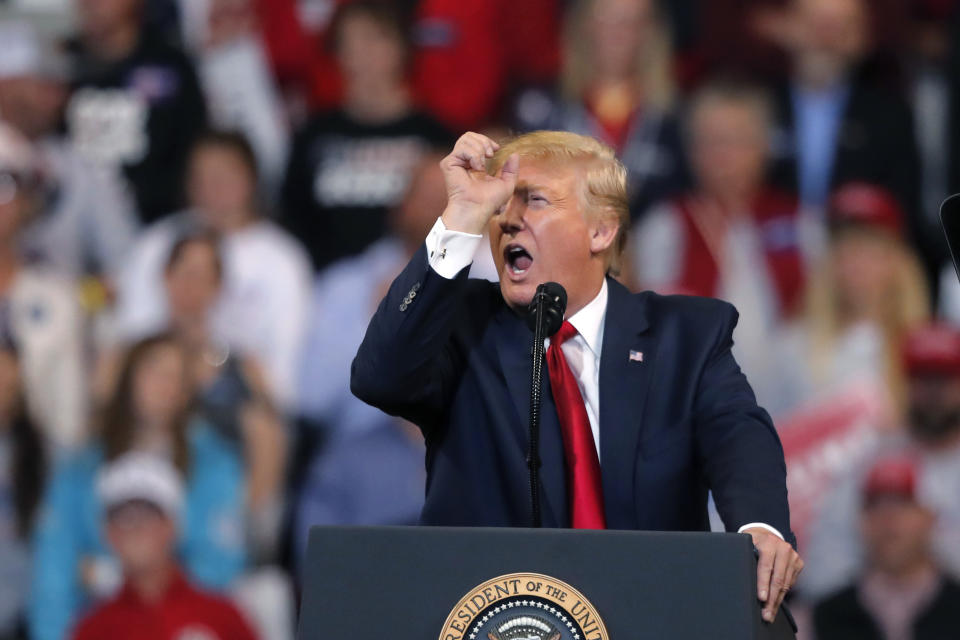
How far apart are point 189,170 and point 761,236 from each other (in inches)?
91.7

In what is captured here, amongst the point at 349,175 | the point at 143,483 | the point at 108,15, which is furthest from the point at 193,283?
the point at 108,15

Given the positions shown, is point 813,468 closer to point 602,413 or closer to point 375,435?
point 375,435

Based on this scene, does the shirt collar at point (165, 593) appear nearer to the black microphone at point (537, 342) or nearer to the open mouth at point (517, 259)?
the open mouth at point (517, 259)

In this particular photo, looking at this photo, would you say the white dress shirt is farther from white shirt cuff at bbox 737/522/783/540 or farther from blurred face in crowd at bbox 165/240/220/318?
blurred face in crowd at bbox 165/240/220/318

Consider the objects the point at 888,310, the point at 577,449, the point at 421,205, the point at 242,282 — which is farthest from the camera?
the point at 242,282

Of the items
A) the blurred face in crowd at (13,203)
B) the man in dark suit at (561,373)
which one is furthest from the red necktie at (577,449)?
the blurred face in crowd at (13,203)

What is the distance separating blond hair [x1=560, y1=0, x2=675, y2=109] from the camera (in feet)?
20.9

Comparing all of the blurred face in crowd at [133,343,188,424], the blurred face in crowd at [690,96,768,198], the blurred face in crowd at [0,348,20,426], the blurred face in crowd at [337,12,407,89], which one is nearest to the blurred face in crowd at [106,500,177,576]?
the blurred face in crowd at [133,343,188,424]

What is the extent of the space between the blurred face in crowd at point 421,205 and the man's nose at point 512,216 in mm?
3270

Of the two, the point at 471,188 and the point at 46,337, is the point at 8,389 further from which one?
the point at 471,188

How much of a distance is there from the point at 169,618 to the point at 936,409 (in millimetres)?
2748

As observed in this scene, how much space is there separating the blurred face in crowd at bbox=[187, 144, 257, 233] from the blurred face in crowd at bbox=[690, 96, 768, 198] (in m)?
1.79

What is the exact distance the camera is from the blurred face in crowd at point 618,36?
6.36 meters

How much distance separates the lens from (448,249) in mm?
2457
